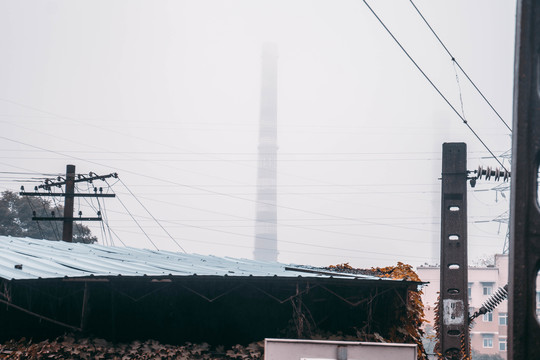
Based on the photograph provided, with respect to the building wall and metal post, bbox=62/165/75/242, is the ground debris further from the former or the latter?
the building wall

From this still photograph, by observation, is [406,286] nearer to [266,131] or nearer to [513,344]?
[513,344]

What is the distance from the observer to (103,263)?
18922 mm

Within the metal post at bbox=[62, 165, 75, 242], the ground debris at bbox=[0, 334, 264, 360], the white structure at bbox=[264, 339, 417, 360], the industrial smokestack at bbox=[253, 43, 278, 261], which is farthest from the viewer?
the industrial smokestack at bbox=[253, 43, 278, 261]

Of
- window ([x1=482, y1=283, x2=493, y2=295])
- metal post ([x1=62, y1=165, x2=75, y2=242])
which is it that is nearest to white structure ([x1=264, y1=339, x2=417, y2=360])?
metal post ([x1=62, y1=165, x2=75, y2=242])

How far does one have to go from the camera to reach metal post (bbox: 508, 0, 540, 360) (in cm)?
274

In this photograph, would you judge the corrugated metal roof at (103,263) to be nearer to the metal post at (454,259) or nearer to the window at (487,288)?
the metal post at (454,259)

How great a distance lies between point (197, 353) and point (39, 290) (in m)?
4.51

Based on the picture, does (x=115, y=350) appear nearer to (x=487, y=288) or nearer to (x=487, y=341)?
(x=487, y=341)

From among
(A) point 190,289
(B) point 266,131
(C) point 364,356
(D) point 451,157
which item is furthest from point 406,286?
(B) point 266,131

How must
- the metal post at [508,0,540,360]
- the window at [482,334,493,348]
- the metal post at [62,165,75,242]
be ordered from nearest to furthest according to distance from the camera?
the metal post at [508,0,540,360] → the metal post at [62,165,75,242] → the window at [482,334,493,348]

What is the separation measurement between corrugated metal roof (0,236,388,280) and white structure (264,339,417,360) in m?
9.70

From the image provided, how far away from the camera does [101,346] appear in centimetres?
1638

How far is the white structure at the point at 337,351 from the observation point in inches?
248

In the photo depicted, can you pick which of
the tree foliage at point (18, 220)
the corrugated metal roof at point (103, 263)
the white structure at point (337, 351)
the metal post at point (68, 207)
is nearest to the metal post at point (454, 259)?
the corrugated metal roof at point (103, 263)
